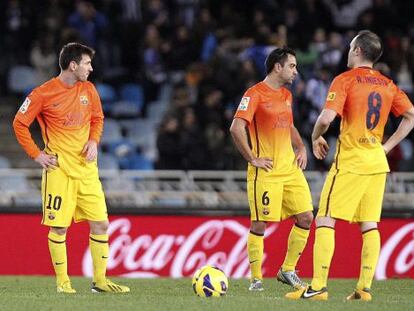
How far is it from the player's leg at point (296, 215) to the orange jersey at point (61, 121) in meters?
1.94

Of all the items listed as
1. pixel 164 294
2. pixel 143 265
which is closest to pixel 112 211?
pixel 143 265

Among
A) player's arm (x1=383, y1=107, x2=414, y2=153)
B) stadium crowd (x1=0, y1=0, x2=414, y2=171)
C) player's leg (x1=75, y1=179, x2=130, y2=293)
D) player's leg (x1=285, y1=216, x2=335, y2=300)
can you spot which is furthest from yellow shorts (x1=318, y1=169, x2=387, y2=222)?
stadium crowd (x1=0, y1=0, x2=414, y2=171)

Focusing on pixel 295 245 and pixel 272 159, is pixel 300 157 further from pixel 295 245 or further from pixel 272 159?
pixel 295 245

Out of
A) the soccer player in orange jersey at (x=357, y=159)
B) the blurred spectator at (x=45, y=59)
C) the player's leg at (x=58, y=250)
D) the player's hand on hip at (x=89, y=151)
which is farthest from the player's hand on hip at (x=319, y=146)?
the blurred spectator at (x=45, y=59)

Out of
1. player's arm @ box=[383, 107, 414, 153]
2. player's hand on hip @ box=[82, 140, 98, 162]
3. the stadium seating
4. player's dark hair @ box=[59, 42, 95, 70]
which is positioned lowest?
player's hand on hip @ box=[82, 140, 98, 162]

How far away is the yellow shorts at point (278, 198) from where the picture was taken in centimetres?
1210

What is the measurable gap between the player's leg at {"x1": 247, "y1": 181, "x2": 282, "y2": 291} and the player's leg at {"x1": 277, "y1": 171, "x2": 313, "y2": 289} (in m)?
0.15

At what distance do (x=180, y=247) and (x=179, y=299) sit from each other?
4.57m

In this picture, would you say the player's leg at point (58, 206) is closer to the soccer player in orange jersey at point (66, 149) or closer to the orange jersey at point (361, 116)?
the soccer player in orange jersey at point (66, 149)

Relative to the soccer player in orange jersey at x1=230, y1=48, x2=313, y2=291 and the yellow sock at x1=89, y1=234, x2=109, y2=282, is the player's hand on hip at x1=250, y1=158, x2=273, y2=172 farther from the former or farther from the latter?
the yellow sock at x1=89, y1=234, x2=109, y2=282

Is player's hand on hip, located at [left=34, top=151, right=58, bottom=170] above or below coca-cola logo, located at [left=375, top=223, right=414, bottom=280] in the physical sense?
above

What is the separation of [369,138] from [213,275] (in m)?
1.83

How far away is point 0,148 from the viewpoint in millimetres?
19719

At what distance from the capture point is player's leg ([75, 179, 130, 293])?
1175 centimetres
